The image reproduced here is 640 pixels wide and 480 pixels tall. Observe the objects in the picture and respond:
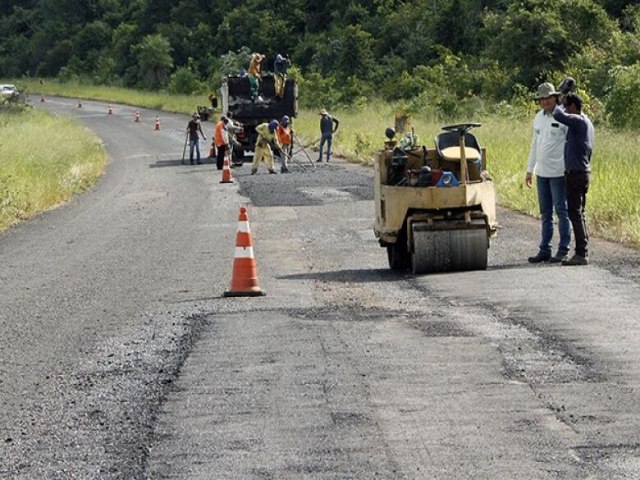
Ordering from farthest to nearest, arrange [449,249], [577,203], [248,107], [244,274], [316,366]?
[248,107], [577,203], [449,249], [244,274], [316,366]

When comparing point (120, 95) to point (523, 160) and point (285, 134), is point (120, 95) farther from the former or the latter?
point (523, 160)

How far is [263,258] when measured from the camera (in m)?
17.2

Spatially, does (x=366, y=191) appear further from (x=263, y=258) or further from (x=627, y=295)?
(x=627, y=295)

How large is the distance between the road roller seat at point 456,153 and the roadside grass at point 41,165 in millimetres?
10265

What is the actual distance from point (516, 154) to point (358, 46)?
41.0m

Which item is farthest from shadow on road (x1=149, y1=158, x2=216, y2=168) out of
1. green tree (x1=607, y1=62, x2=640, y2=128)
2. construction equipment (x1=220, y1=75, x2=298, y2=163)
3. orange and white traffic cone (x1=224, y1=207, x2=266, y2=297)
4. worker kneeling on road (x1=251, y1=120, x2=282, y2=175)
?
orange and white traffic cone (x1=224, y1=207, x2=266, y2=297)

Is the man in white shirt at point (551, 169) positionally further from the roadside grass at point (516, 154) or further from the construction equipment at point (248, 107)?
the construction equipment at point (248, 107)

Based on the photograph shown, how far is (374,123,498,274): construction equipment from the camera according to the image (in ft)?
47.9

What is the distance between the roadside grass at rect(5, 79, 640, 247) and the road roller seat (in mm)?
2929

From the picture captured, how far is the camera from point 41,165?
3322 cm

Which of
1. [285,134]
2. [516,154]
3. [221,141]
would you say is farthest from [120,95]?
[516,154]

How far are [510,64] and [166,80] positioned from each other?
45392 mm

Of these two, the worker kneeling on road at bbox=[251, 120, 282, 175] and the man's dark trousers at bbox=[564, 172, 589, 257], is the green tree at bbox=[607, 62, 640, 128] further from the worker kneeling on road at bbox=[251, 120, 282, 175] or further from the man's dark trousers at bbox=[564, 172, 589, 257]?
the man's dark trousers at bbox=[564, 172, 589, 257]

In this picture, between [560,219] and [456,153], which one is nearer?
[456,153]
